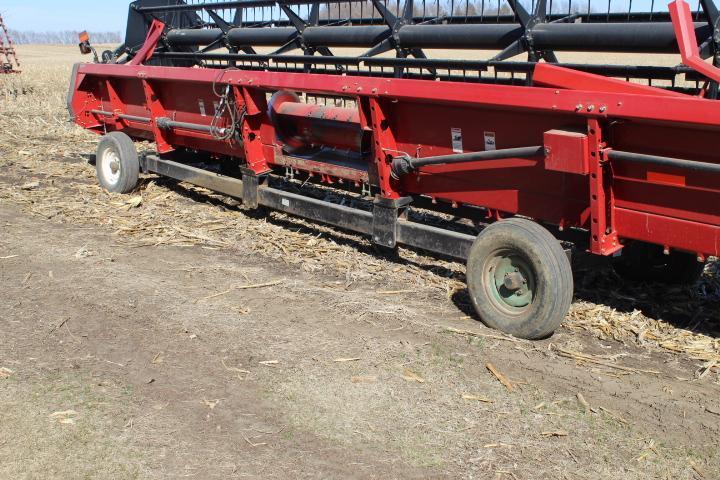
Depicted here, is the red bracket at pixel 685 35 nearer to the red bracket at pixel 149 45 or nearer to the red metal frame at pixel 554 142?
the red metal frame at pixel 554 142

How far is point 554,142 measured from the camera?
4.19 meters

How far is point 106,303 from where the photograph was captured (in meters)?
5.00

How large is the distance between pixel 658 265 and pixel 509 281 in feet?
4.81

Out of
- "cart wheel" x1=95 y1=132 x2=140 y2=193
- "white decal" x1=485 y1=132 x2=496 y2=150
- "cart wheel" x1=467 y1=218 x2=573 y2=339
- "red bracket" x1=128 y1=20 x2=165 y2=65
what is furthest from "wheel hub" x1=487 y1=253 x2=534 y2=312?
"red bracket" x1=128 y1=20 x2=165 y2=65

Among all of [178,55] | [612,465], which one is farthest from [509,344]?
[178,55]

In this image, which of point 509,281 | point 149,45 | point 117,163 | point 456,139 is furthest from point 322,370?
point 149,45

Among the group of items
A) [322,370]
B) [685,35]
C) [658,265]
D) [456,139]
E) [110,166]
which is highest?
[685,35]

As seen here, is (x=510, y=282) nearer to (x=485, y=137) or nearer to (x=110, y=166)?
(x=485, y=137)

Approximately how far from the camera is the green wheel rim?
4.40m

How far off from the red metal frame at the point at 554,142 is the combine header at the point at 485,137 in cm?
1

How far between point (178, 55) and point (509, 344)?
20.9 feet

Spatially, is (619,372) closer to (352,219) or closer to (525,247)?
(525,247)

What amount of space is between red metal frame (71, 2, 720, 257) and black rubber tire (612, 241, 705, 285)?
78 centimetres

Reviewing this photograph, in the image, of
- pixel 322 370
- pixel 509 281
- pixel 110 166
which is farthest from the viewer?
pixel 110 166
